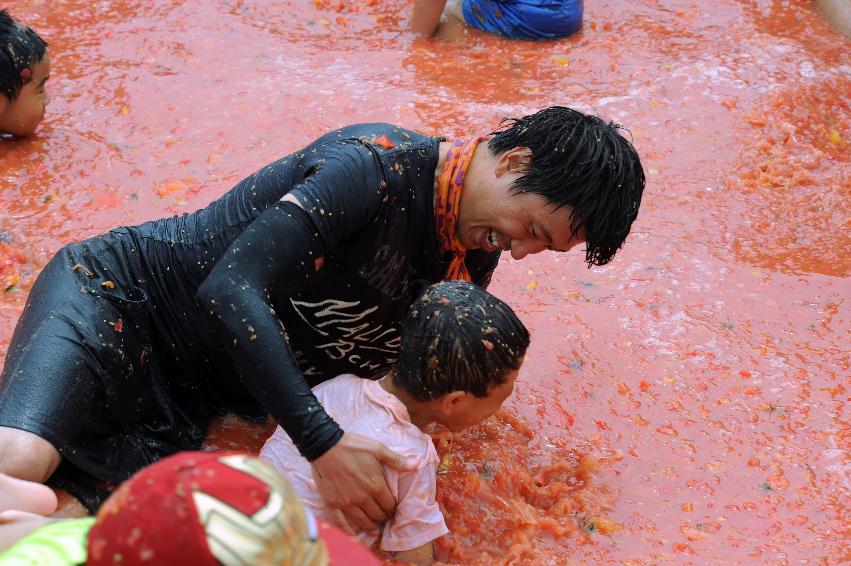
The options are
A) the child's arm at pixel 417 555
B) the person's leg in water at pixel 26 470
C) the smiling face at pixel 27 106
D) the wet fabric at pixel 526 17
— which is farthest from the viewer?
the wet fabric at pixel 526 17

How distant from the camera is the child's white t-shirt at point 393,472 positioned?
2.27m

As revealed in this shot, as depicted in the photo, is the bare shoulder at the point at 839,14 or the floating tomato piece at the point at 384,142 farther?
the bare shoulder at the point at 839,14

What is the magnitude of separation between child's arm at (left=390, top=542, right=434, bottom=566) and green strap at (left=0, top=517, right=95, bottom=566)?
3.73ft

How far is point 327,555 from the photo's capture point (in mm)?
1224

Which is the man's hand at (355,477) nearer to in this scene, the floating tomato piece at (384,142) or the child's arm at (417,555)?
the child's arm at (417,555)

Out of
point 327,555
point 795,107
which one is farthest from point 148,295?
point 795,107

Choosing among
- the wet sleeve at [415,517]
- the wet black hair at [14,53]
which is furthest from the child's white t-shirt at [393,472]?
the wet black hair at [14,53]

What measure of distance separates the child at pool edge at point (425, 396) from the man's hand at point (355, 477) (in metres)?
0.04

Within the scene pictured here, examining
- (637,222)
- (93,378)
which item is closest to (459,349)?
(93,378)

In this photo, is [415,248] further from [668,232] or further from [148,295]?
[668,232]

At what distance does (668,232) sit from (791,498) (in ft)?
5.28

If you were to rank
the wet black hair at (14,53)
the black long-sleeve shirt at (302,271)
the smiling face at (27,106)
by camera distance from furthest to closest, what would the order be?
the smiling face at (27,106), the wet black hair at (14,53), the black long-sleeve shirt at (302,271)

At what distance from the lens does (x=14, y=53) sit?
413 centimetres

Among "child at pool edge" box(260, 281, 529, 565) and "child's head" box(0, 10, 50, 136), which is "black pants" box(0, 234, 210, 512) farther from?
"child's head" box(0, 10, 50, 136)
